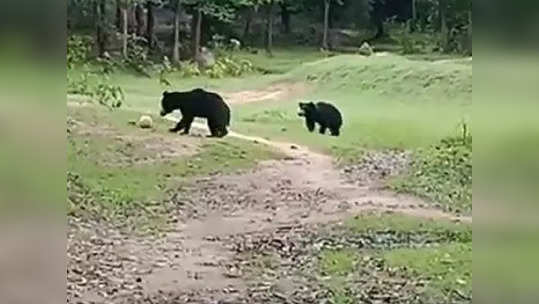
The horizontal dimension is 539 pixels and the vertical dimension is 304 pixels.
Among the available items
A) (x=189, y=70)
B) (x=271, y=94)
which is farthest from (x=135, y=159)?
(x=271, y=94)

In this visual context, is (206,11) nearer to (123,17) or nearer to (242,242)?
(123,17)

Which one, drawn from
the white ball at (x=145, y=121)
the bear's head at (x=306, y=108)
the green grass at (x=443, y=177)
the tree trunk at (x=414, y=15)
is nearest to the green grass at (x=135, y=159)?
the white ball at (x=145, y=121)

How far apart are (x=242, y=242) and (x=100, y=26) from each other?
0.60m

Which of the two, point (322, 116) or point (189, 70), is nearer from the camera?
point (322, 116)

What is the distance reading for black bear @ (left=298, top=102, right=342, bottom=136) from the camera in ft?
6.05

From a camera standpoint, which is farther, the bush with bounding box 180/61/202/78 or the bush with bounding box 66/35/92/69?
the bush with bounding box 180/61/202/78

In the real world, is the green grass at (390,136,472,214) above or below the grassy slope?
below

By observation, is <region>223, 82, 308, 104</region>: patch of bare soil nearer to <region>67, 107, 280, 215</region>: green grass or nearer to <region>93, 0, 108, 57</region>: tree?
<region>67, 107, 280, 215</region>: green grass

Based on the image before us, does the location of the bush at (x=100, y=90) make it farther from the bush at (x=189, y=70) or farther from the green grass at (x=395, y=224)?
the green grass at (x=395, y=224)

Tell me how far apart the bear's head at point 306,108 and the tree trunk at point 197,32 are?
28 centimetres

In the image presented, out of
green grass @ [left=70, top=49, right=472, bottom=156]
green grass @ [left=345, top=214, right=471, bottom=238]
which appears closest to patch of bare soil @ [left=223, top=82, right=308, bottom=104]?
green grass @ [left=70, top=49, right=472, bottom=156]

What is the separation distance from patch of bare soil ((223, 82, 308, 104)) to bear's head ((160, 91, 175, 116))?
0.13 metres

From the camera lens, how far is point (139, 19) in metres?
1.90
